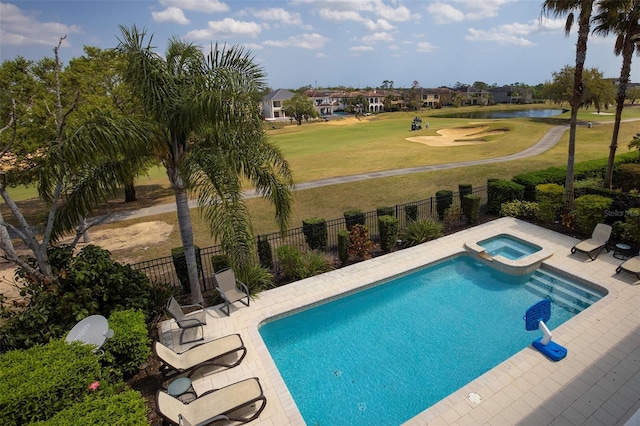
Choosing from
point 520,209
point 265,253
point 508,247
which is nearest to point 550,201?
point 520,209

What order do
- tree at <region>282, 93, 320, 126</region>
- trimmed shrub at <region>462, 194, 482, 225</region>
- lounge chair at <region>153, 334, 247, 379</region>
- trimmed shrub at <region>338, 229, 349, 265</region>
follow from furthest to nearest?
tree at <region>282, 93, 320, 126</region> < trimmed shrub at <region>462, 194, 482, 225</region> < trimmed shrub at <region>338, 229, 349, 265</region> < lounge chair at <region>153, 334, 247, 379</region>

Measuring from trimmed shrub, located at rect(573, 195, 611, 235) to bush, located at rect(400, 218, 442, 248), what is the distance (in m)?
5.21

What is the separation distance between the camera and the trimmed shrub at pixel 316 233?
13.3 meters

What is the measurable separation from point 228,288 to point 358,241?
489 cm

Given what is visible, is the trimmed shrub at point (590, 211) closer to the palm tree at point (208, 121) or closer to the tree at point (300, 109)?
the palm tree at point (208, 121)

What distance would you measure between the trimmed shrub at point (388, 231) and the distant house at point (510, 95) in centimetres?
14671

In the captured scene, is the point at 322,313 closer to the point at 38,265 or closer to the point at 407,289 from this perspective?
the point at 407,289

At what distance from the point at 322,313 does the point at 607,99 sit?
63435 mm

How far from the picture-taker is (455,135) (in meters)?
45.7

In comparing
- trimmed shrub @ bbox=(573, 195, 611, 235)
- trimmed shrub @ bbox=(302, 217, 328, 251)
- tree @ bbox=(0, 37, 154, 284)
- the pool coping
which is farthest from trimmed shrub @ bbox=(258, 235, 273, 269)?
trimmed shrub @ bbox=(573, 195, 611, 235)

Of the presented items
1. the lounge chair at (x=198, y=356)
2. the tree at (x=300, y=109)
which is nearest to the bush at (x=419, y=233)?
the lounge chair at (x=198, y=356)

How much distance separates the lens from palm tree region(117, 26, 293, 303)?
7.56 meters

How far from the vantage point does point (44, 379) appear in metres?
5.65

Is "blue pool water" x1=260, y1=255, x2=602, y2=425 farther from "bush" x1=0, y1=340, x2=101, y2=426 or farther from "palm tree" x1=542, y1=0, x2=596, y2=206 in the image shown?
"palm tree" x1=542, y1=0, x2=596, y2=206
